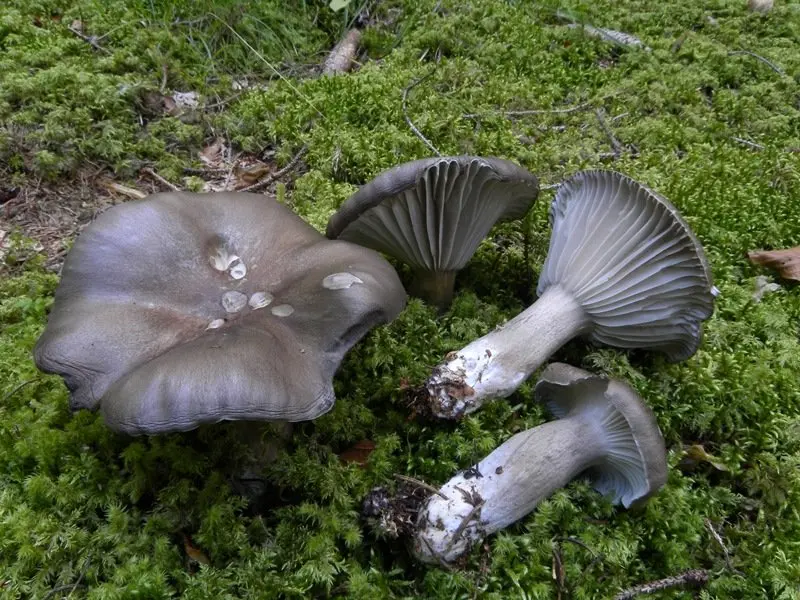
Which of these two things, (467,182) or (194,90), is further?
(194,90)

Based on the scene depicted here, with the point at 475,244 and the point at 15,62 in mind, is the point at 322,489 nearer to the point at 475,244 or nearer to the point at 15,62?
the point at 475,244

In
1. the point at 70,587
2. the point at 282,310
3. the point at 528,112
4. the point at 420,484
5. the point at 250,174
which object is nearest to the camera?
the point at 70,587

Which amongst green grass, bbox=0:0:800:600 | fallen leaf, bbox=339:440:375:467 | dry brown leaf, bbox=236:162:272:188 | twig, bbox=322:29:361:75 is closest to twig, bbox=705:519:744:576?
green grass, bbox=0:0:800:600

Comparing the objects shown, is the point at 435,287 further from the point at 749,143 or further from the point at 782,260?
the point at 749,143

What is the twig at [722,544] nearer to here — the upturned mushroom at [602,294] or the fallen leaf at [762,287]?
the upturned mushroom at [602,294]

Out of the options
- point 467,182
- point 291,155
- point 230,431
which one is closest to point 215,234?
point 230,431

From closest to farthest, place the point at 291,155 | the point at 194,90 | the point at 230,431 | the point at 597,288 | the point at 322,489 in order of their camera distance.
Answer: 1. the point at 322,489
2. the point at 230,431
3. the point at 597,288
4. the point at 291,155
5. the point at 194,90

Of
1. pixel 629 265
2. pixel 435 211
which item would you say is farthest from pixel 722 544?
pixel 435 211
